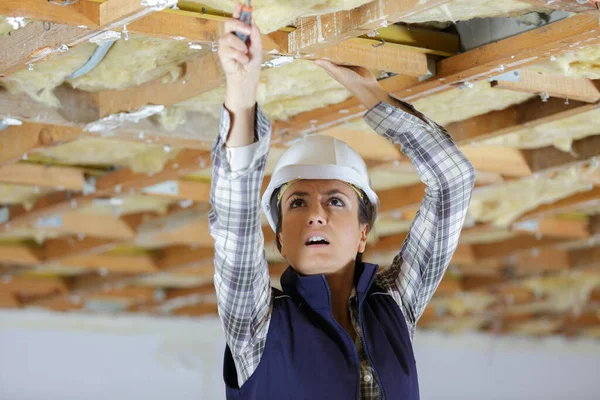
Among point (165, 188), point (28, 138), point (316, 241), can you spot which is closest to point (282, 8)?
point (316, 241)

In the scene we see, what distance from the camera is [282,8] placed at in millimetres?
2301

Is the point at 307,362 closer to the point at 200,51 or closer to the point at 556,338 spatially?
the point at 200,51

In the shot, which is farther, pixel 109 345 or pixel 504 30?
pixel 109 345

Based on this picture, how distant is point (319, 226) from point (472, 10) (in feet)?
2.98

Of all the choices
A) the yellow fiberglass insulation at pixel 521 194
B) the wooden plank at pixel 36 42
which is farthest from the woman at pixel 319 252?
the yellow fiberglass insulation at pixel 521 194

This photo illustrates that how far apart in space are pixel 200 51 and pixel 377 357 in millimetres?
1320

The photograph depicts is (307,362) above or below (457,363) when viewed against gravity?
below

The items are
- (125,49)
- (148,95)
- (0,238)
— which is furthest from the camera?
(0,238)

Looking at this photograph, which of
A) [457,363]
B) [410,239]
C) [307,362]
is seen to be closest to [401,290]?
[410,239]

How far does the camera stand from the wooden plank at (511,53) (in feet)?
7.61

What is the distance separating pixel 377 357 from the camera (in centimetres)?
176

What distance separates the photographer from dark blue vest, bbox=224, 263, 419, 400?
1.65 m

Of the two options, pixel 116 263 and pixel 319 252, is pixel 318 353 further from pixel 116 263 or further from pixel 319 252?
pixel 116 263

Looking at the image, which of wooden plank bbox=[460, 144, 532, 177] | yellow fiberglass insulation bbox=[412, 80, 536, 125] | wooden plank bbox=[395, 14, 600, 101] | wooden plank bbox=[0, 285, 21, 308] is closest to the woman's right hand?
wooden plank bbox=[395, 14, 600, 101]
